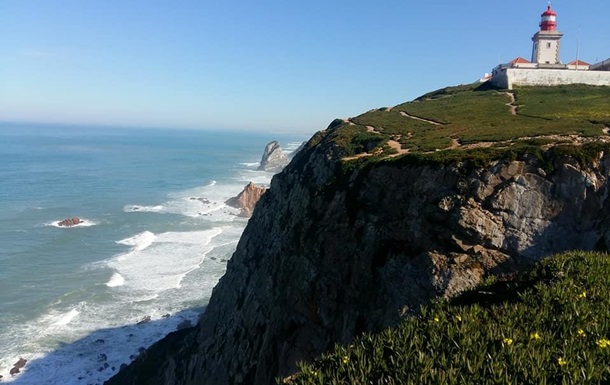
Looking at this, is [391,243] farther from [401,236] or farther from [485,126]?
[485,126]

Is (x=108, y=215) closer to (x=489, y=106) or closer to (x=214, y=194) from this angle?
(x=214, y=194)

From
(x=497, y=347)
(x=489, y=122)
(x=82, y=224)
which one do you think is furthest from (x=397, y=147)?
(x=82, y=224)

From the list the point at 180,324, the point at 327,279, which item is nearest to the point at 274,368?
the point at 327,279

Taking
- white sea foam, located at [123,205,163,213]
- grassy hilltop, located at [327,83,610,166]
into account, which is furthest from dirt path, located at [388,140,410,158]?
white sea foam, located at [123,205,163,213]

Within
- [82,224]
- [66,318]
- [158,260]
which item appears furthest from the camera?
[82,224]

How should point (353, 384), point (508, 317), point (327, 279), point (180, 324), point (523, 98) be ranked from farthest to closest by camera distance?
point (523, 98) → point (180, 324) → point (327, 279) → point (508, 317) → point (353, 384)

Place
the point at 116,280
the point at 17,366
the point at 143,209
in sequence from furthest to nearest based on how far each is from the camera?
the point at 143,209 < the point at 116,280 < the point at 17,366

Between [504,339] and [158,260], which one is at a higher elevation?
[504,339]

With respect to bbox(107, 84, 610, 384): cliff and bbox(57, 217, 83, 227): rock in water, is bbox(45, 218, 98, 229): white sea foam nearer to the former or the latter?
bbox(57, 217, 83, 227): rock in water
